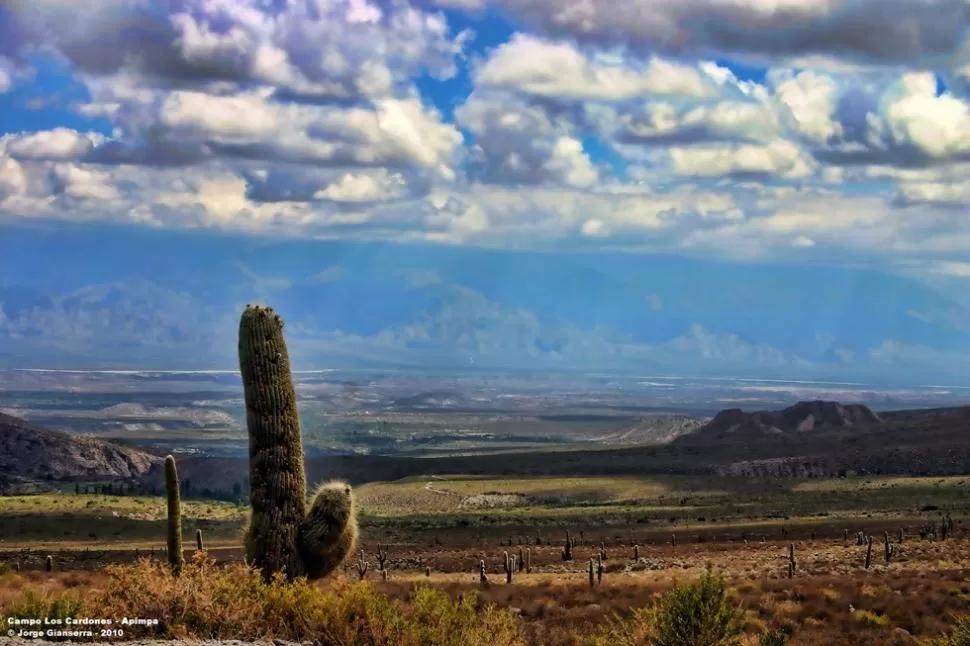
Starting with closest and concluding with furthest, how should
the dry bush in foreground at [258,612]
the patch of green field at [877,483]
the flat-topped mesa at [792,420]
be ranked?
the dry bush in foreground at [258,612]
the patch of green field at [877,483]
the flat-topped mesa at [792,420]

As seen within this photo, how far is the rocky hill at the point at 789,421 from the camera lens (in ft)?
481

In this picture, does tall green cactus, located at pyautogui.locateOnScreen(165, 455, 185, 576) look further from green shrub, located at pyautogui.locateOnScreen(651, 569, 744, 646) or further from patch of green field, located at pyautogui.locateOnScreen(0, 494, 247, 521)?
patch of green field, located at pyautogui.locateOnScreen(0, 494, 247, 521)

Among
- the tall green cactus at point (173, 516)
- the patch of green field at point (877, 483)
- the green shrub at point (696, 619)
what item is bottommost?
the patch of green field at point (877, 483)

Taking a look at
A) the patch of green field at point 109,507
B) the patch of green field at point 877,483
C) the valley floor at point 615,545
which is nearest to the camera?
the valley floor at point 615,545

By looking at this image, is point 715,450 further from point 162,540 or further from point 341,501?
point 341,501

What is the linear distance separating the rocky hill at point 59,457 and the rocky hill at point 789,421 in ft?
221

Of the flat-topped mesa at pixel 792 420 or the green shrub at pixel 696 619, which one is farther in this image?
the flat-topped mesa at pixel 792 420

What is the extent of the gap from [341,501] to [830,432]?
120 metres

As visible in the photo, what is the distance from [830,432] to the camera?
13362 cm

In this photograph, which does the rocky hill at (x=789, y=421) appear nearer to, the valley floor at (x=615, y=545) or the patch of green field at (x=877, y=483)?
the patch of green field at (x=877, y=483)

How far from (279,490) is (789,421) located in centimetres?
13961

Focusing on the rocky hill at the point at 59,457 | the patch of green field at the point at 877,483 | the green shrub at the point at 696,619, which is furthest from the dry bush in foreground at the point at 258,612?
the rocky hill at the point at 59,457

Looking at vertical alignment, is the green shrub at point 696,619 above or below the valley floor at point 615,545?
above

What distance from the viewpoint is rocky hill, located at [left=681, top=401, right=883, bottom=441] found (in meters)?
147
